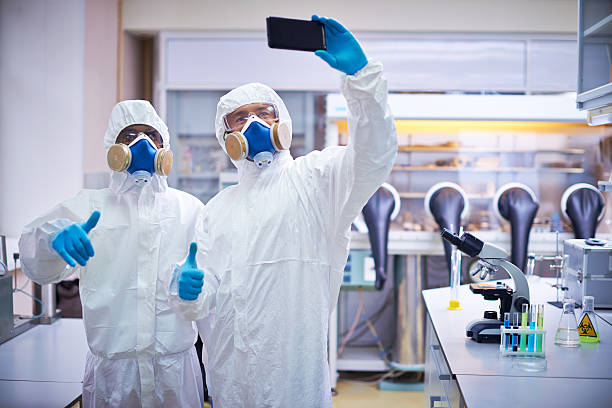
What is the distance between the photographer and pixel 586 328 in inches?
77.4

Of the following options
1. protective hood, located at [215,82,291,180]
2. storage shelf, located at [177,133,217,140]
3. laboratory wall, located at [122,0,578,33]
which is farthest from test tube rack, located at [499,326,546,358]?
storage shelf, located at [177,133,217,140]

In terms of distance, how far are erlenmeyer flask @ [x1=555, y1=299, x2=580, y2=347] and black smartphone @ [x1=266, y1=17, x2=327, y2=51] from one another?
1146 mm

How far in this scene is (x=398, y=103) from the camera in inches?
146

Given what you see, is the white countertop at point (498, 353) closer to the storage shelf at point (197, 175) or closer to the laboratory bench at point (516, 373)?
the laboratory bench at point (516, 373)

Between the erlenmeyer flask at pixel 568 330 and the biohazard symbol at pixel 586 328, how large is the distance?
65 millimetres

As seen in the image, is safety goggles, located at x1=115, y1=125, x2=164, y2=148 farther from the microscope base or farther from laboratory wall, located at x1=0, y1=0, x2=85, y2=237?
laboratory wall, located at x1=0, y1=0, x2=85, y2=237

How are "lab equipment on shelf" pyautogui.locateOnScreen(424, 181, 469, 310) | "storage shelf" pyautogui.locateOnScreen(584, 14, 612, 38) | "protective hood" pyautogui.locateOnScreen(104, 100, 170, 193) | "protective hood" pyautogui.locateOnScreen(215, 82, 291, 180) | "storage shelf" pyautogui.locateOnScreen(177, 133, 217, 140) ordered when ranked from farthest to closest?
1. "storage shelf" pyautogui.locateOnScreen(177, 133, 217, 140)
2. "lab equipment on shelf" pyautogui.locateOnScreen(424, 181, 469, 310)
3. "storage shelf" pyautogui.locateOnScreen(584, 14, 612, 38)
4. "protective hood" pyautogui.locateOnScreen(104, 100, 170, 193)
5. "protective hood" pyautogui.locateOnScreen(215, 82, 291, 180)

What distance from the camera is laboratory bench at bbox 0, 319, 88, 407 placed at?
1.61m

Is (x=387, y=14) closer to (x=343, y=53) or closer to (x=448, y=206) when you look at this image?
(x=448, y=206)

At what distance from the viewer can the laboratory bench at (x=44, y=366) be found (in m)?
1.61

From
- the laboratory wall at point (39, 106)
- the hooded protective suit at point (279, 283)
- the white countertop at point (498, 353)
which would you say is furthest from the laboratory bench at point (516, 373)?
the laboratory wall at point (39, 106)

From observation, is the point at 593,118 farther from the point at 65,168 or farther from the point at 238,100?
the point at 65,168

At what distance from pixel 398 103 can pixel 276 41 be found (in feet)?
7.33

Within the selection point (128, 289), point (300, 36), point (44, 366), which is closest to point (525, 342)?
point (300, 36)
